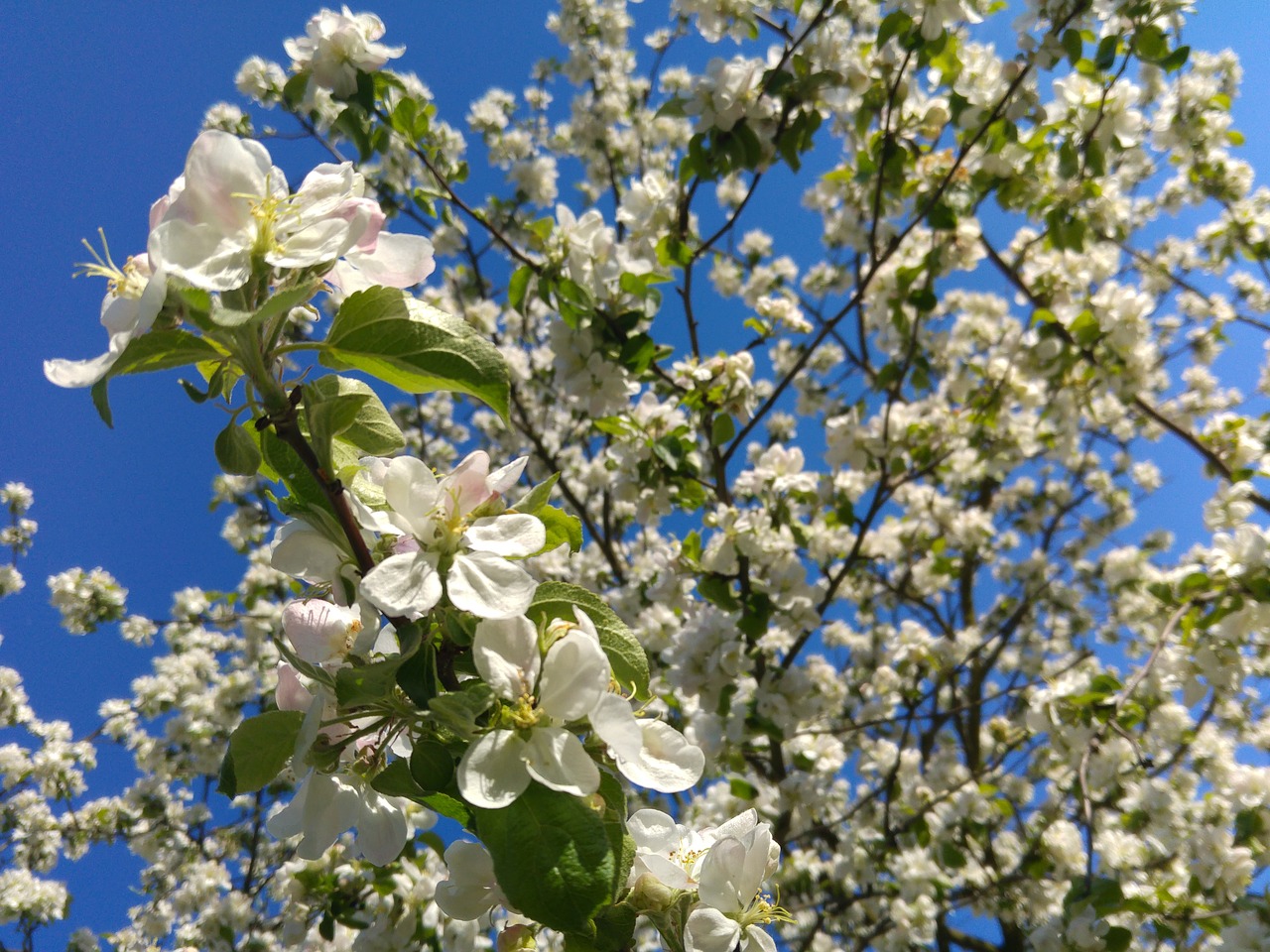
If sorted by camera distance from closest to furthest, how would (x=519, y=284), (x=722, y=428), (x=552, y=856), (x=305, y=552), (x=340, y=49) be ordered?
(x=552, y=856) → (x=305, y=552) → (x=340, y=49) → (x=519, y=284) → (x=722, y=428)

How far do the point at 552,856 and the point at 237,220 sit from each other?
0.63m

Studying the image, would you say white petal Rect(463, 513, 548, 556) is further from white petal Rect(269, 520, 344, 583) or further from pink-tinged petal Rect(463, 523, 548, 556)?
white petal Rect(269, 520, 344, 583)

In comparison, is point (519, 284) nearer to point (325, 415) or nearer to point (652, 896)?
point (325, 415)

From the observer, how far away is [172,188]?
0.70 meters

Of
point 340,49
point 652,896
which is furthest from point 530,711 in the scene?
point 340,49

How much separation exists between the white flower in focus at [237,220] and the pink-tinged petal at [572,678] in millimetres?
412

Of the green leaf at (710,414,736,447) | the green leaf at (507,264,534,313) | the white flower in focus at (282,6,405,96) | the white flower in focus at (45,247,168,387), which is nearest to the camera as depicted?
the white flower in focus at (45,247,168,387)

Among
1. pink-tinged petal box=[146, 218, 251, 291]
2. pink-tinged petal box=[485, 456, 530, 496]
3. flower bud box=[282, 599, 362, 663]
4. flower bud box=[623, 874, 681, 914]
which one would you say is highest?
pink-tinged petal box=[146, 218, 251, 291]

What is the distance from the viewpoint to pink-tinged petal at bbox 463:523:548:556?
0.70m

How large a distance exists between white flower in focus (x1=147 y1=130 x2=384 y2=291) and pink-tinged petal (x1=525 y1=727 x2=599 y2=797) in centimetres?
47

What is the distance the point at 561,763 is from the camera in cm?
64

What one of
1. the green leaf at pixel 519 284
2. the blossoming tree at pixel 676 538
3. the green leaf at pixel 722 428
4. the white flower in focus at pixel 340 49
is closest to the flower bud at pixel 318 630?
the blossoming tree at pixel 676 538

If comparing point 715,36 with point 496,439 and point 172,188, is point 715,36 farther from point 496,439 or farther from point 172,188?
point 496,439

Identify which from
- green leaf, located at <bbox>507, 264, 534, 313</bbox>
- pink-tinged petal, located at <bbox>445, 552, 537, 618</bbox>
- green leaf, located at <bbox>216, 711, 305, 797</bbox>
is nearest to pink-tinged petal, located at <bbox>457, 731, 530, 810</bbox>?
pink-tinged petal, located at <bbox>445, 552, 537, 618</bbox>
